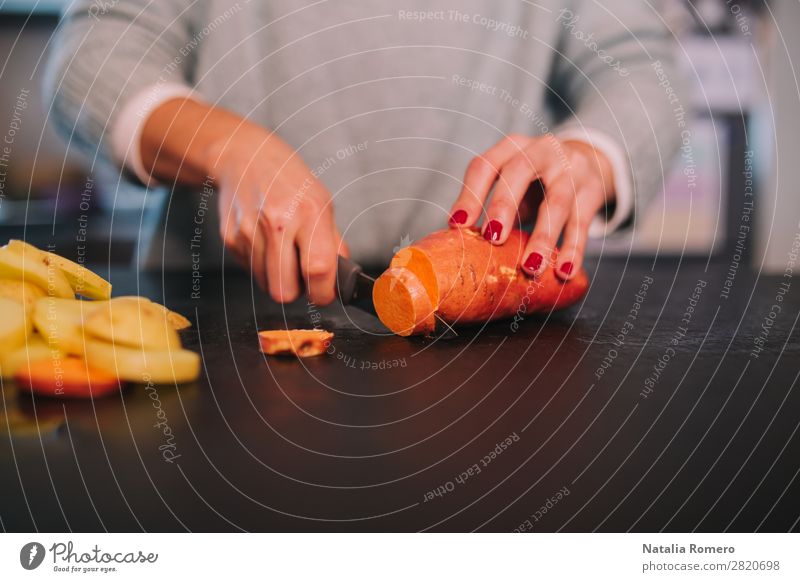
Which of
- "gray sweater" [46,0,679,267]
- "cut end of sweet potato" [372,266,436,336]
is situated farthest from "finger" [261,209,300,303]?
"gray sweater" [46,0,679,267]

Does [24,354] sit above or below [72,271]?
below

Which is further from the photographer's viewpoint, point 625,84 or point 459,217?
point 625,84

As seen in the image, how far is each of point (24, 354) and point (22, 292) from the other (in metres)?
0.09

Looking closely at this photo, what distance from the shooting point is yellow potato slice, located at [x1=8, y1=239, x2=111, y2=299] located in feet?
2.35

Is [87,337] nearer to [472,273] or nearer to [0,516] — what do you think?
[0,516]

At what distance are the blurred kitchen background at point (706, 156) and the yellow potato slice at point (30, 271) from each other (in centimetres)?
120

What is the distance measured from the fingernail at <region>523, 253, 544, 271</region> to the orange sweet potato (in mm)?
12

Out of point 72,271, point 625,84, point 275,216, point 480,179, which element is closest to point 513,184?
point 480,179

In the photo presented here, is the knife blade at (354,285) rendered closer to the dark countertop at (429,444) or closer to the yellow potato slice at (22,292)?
the dark countertop at (429,444)

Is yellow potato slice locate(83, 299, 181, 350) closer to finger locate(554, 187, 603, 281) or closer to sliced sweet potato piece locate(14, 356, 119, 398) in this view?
sliced sweet potato piece locate(14, 356, 119, 398)

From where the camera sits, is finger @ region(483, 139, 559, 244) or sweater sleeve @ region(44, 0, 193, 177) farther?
sweater sleeve @ region(44, 0, 193, 177)

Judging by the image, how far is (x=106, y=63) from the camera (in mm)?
1023

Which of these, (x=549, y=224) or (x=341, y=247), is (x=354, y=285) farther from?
(x=549, y=224)
